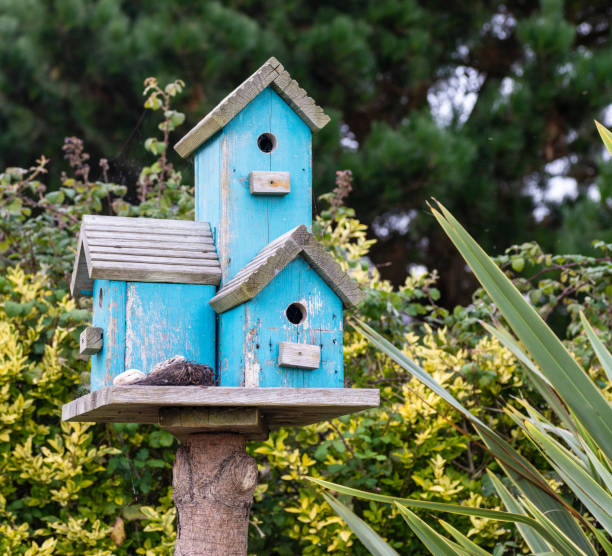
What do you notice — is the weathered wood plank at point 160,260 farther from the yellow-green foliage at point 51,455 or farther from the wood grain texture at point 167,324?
the yellow-green foliage at point 51,455

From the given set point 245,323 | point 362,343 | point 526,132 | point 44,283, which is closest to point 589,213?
point 526,132

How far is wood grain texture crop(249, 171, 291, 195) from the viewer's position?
2205mm

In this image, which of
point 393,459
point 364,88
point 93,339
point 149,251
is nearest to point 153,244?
point 149,251

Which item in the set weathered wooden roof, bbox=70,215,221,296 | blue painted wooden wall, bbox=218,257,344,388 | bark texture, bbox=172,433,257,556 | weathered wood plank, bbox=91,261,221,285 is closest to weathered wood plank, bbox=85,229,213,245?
weathered wooden roof, bbox=70,215,221,296

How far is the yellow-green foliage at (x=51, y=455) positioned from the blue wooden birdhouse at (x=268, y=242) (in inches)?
43.0

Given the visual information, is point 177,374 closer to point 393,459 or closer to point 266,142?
point 266,142

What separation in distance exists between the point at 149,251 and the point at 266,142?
0.46 metres

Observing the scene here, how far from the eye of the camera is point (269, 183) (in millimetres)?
2219

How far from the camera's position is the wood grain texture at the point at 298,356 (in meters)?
2.00

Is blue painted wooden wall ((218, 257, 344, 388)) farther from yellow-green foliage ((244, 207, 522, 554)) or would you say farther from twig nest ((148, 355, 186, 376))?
yellow-green foliage ((244, 207, 522, 554))

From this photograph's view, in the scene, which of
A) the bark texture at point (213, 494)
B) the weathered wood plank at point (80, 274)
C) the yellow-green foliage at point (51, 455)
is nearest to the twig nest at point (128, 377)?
the bark texture at point (213, 494)

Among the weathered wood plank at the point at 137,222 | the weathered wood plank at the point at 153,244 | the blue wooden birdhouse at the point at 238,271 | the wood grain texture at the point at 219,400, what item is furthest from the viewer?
the weathered wood plank at the point at 137,222

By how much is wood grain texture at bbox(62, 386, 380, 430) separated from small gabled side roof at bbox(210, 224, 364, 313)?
25cm

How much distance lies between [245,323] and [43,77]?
4315 mm
